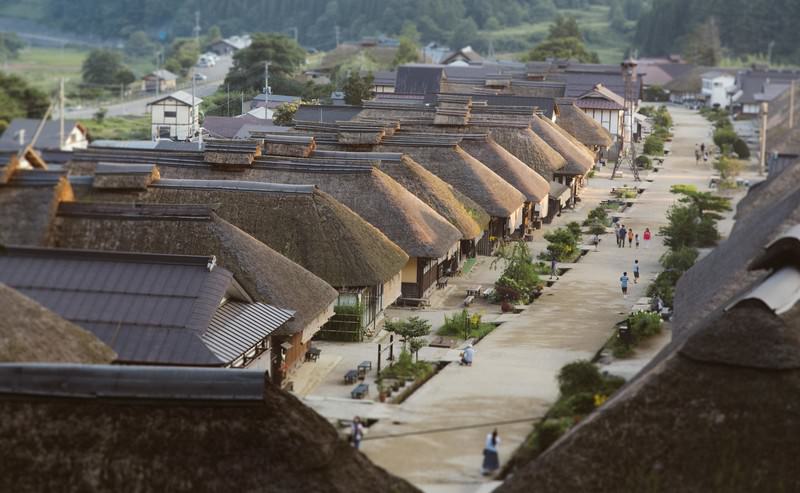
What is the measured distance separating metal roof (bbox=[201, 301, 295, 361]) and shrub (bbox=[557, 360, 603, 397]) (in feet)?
19.1

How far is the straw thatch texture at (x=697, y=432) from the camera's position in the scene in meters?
17.0

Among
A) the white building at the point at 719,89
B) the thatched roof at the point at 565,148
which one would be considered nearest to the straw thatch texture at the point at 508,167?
the thatched roof at the point at 565,148

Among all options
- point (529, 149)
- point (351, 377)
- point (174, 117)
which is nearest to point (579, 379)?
point (351, 377)

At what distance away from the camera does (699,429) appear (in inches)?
682

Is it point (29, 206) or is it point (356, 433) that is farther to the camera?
point (29, 206)

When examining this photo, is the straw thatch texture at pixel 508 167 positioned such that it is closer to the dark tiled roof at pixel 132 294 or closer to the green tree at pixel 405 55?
the dark tiled roof at pixel 132 294

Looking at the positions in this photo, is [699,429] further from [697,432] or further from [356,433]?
[356,433]

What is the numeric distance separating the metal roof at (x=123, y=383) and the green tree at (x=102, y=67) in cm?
1622

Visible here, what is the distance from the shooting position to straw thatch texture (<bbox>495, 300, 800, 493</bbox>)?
669 inches

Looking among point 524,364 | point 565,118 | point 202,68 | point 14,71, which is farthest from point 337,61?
point 14,71

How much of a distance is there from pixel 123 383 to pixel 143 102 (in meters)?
39.9

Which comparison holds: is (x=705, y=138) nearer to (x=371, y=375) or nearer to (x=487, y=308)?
(x=487, y=308)

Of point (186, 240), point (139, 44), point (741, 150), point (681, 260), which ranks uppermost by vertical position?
point (139, 44)

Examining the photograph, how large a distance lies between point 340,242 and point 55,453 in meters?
20.3
